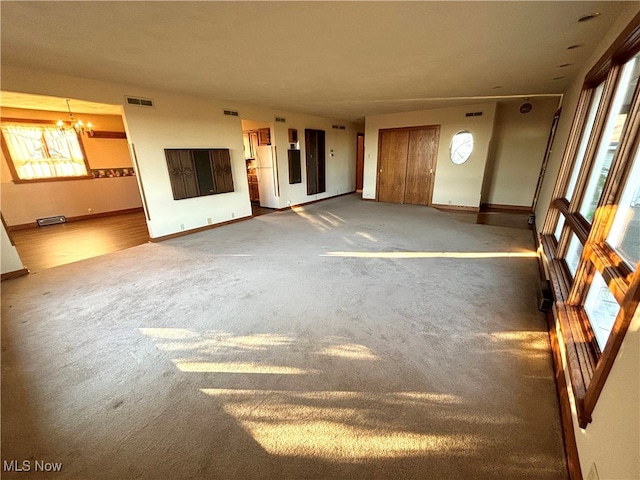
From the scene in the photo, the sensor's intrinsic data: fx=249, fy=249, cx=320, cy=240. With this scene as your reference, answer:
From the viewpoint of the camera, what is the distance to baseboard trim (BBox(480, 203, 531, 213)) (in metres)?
6.84

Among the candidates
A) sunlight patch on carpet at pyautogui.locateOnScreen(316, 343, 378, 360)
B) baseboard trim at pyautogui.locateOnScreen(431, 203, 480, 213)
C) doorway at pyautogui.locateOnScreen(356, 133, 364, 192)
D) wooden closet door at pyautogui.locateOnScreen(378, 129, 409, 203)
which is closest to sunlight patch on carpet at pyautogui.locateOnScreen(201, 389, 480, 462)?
sunlight patch on carpet at pyautogui.locateOnScreen(316, 343, 378, 360)

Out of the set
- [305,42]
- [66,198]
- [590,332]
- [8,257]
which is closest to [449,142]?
[305,42]

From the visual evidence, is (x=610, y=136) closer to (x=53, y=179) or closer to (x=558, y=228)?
(x=558, y=228)

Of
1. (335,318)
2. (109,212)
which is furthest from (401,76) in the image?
(109,212)

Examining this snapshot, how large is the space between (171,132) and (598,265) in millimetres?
6033


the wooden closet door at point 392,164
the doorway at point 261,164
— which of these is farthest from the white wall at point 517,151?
the doorway at point 261,164

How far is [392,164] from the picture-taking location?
790cm

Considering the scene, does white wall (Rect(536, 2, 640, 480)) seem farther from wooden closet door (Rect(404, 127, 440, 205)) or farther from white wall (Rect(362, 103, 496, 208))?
wooden closet door (Rect(404, 127, 440, 205))

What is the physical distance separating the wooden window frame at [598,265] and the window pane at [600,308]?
32mm

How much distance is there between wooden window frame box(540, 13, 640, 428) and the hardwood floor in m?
5.90

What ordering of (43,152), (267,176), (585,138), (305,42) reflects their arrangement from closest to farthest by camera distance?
(305,42)
(585,138)
(43,152)
(267,176)

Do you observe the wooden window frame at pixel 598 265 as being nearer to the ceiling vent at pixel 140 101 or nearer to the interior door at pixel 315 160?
the ceiling vent at pixel 140 101

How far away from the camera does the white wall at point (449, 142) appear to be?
6.38 meters

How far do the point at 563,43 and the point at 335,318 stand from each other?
387 cm
